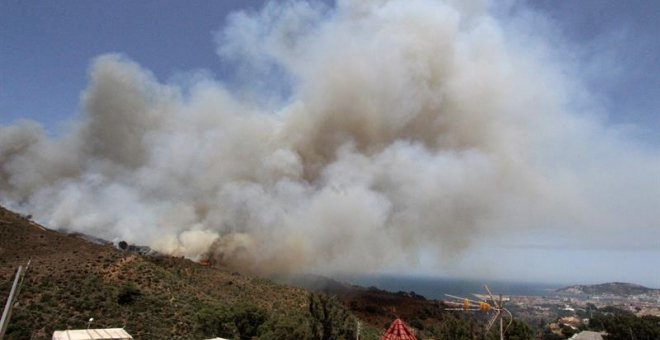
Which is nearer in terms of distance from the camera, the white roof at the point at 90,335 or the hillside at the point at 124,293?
the white roof at the point at 90,335

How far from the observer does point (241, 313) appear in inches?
1318

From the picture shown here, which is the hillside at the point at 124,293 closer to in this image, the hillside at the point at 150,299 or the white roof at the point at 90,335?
the hillside at the point at 150,299

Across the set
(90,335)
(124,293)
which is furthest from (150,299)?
(90,335)

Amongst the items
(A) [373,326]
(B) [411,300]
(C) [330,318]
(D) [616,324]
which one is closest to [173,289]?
(C) [330,318]

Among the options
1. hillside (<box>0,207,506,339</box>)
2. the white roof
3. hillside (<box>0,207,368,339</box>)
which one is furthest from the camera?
hillside (<box>0,207,368,339</box>)

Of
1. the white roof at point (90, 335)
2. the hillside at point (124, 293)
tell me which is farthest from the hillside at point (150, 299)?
the white roof at point (90, 335)

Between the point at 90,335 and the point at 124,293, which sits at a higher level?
the point at 124,293

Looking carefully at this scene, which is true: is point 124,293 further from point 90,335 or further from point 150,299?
point 90,335

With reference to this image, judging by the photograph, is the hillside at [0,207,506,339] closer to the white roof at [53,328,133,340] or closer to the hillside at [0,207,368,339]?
the hillside at [0,207,368,339]

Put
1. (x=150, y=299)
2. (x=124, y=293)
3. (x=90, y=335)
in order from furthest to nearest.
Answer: (x=150, y=299) → (x=124, y=293) → (x=90, y=335)

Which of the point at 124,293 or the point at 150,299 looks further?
the point at 150,299

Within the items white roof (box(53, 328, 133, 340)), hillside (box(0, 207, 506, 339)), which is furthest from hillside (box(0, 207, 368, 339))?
white roof (box(53, 328, 133, 340))

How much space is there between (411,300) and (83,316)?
50922mm

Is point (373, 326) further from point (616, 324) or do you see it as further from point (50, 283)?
point (50, 283)
